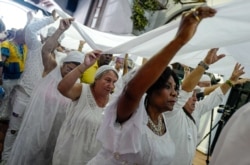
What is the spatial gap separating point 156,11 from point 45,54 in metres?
4.80

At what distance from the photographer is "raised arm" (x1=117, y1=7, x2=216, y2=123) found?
37.4 inches

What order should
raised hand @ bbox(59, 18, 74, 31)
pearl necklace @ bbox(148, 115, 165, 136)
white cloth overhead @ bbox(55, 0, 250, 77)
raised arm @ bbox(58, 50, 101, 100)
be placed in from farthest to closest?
1. raised hand @ bbox(59, 18, 74, 31)
2. raised arm @ bbox(58, 50, 101, 100)
3. pearl necklace @ bbox(148, 115, 165, 136)
4. white cloth overhead @ bbox(55, 0, 250, 77)

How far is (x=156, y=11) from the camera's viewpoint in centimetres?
671

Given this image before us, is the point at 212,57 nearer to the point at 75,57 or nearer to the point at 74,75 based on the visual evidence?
the point at 74,75

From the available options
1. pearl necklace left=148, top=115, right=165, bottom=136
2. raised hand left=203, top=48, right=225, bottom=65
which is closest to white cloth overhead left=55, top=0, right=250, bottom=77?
raised hand left=203, top=48, right=225, bottom=65

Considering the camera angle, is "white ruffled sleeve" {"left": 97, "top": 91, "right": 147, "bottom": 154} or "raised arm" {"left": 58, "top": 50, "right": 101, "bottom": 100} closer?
"white ruffled sleeve" {"left": 97, "top": 91, "right": 147, "bottom": 154}

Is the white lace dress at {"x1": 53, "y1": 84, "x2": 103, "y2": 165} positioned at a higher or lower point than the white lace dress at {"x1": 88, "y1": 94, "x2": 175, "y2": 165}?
lower

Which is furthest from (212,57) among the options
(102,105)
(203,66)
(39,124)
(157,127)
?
(39,124)

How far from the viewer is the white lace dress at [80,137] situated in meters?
1.94

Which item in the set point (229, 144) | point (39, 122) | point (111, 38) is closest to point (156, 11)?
point (111, 38)

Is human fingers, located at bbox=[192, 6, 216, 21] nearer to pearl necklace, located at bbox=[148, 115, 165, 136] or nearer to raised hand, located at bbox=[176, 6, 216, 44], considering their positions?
raised hand, located at bbox=[176, 6, 216, 44]

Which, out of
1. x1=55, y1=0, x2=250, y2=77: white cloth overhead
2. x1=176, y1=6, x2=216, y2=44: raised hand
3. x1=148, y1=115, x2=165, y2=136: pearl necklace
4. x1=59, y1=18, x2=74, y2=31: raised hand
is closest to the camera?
x1=176, y1=6, x2=216, y2=44: raised hand

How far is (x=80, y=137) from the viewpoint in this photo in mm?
1951

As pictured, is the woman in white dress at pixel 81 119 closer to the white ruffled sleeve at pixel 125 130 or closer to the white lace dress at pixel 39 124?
the white lace dress at pixel 39 124
